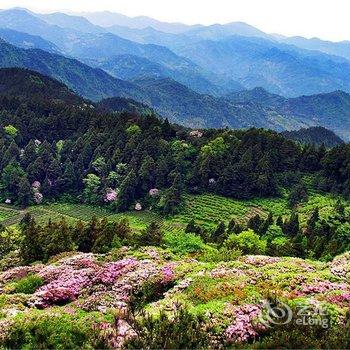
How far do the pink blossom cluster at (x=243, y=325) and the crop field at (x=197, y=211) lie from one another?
54.0 metres

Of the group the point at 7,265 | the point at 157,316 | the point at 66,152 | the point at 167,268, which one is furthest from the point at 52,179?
the point at 157,316

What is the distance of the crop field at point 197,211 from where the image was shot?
269 feet

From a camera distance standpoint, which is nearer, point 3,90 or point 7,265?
point 7,265

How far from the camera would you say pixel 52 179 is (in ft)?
345

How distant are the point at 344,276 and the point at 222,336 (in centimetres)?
1017

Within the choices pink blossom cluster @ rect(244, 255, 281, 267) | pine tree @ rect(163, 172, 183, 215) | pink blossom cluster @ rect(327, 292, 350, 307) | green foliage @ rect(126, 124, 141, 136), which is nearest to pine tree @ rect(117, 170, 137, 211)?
pine tree @ rect(163, 172, 183, 215)

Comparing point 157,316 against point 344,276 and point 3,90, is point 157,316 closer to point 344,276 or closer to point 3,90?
point 344,276

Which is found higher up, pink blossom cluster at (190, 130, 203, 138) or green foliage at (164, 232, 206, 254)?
green foliage at (164, 232, 206, 254)

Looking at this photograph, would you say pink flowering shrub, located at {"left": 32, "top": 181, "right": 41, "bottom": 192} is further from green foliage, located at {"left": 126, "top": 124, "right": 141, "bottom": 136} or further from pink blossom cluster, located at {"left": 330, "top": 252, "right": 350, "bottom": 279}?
pink blossom cluster, located at {"left": 330, "top": 252, "right": 350, "bottom": 279}

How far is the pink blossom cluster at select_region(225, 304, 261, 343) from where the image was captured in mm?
19439

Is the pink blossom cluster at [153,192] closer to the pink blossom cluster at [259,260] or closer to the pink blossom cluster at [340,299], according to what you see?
the pink blossom cluster at [259,260]

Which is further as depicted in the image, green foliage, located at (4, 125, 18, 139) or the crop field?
green foliage, located at (4, 125, 18, 139)

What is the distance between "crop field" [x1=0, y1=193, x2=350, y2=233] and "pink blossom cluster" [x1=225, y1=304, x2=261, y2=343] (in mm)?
54029

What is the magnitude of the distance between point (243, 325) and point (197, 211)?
6737 cm
